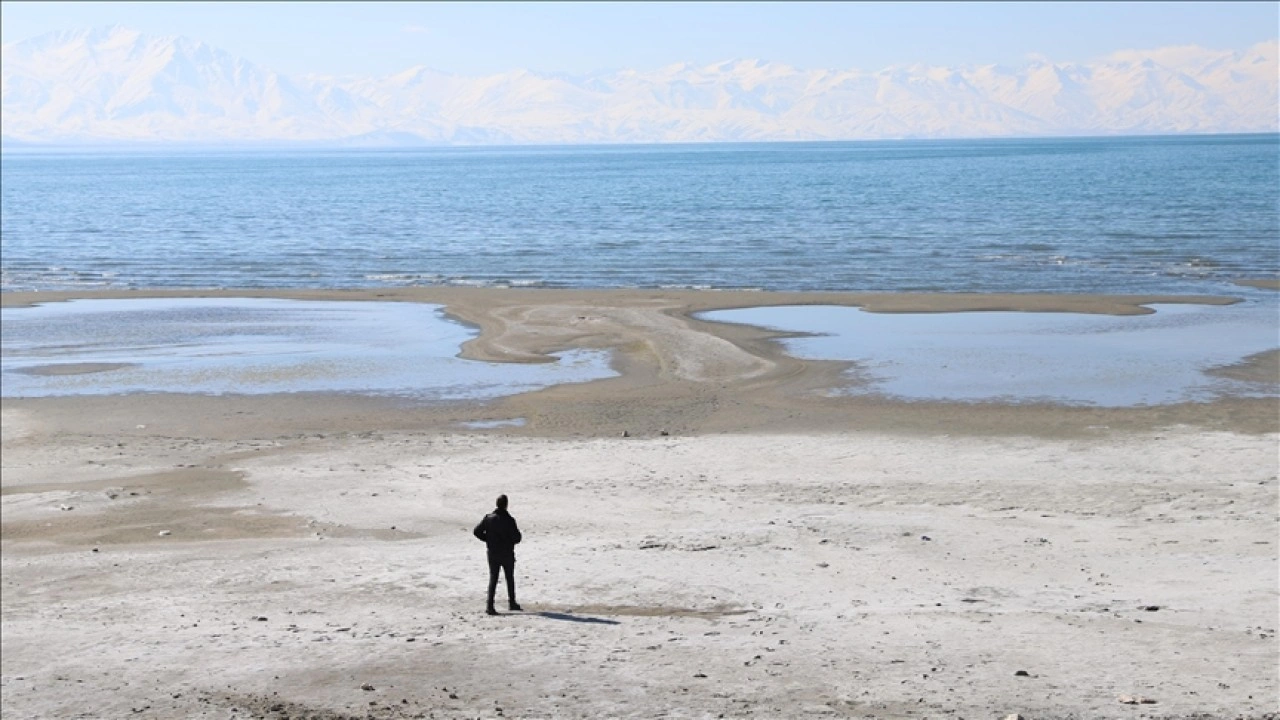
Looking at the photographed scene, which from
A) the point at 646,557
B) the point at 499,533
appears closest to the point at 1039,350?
the point at 646,557

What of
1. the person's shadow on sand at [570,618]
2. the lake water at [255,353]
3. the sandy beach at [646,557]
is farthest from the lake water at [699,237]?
the person's shadow on sand at [570,618]

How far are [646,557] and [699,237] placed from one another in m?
52.8

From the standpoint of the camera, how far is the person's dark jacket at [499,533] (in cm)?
1501

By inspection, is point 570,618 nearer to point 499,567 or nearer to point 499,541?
point 499,567

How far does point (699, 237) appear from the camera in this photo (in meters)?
69.2

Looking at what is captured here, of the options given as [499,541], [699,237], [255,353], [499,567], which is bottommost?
[255,353]

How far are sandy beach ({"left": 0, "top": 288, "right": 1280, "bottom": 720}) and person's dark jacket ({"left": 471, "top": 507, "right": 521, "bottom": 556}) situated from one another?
29.5 inches

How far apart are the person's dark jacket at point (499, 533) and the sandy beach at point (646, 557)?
75cm

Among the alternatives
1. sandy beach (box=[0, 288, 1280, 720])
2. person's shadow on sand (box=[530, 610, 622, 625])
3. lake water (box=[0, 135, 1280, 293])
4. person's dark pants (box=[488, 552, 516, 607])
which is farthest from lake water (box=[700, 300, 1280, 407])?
person's dark pants (box=[488, 552, 516, 607])

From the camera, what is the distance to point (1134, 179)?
114938 mm

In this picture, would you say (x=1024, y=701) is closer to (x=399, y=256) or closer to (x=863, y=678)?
(x=863, y=678)

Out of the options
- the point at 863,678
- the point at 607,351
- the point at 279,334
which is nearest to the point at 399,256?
the point at 279,334

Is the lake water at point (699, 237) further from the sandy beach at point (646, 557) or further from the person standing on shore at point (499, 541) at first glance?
the person standing on shore at point (499, 541)

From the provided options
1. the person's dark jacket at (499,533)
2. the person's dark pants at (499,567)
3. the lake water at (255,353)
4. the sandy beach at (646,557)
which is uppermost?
the person's dark jacket at (499,533)
